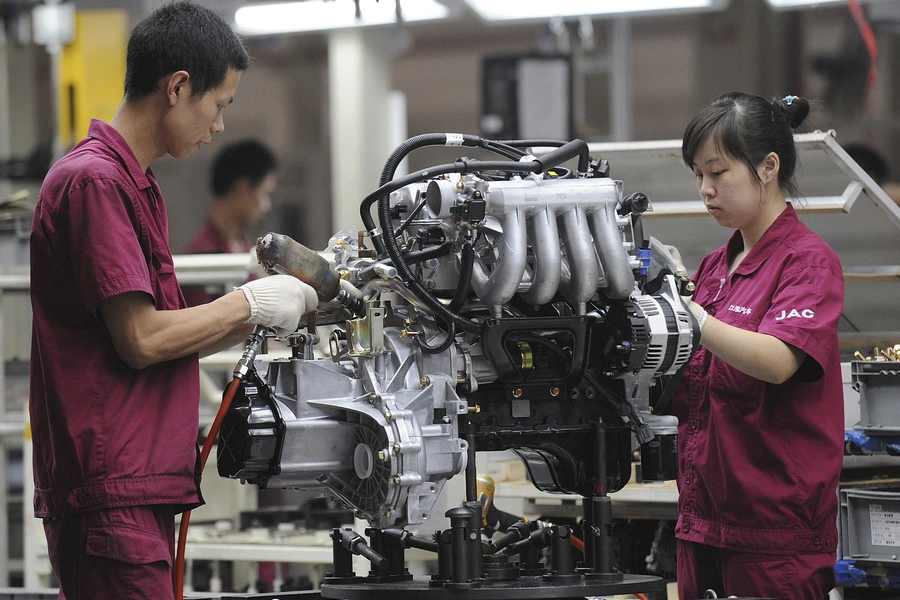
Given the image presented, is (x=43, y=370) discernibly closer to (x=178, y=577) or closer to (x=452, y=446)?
(x=178, y=577)

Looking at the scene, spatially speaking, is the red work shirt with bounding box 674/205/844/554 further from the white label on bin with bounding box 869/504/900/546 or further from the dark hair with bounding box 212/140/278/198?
the dark hair with bounding box 212/140/278/198

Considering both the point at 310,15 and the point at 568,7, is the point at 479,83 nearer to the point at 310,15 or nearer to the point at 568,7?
the point at 310,15

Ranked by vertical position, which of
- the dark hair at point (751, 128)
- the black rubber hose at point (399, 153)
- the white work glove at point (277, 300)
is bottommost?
the white work glove at point (277, 300)

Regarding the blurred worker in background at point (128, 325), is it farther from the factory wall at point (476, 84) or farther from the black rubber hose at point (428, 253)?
the factory wall at point (476, 84)

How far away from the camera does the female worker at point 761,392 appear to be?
7.08ft

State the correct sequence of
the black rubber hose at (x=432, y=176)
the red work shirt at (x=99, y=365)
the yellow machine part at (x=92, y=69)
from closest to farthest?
the red work shirt at (x=99, y=365) < the black rubber hose at (x=432, y=176) < the yellow machine part at (x=92, y=69)

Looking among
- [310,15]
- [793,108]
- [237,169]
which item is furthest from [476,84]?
[793,108]

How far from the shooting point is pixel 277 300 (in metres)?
1.87

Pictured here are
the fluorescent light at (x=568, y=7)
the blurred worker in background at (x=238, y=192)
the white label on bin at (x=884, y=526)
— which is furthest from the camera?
the blurred worker in background at (x=238, y=192)

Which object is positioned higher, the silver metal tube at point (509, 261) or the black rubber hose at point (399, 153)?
the black rubber hose at point (399, 153)

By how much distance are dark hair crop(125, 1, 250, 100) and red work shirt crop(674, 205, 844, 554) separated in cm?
112

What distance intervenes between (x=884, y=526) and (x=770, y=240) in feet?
2.31

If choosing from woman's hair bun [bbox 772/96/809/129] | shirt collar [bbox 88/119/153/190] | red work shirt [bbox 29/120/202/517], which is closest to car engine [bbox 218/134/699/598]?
red work shirt [bbox 29/120/202/517]

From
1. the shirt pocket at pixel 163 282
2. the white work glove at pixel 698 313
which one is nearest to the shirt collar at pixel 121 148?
the shirt pocket at pixel 163 282
